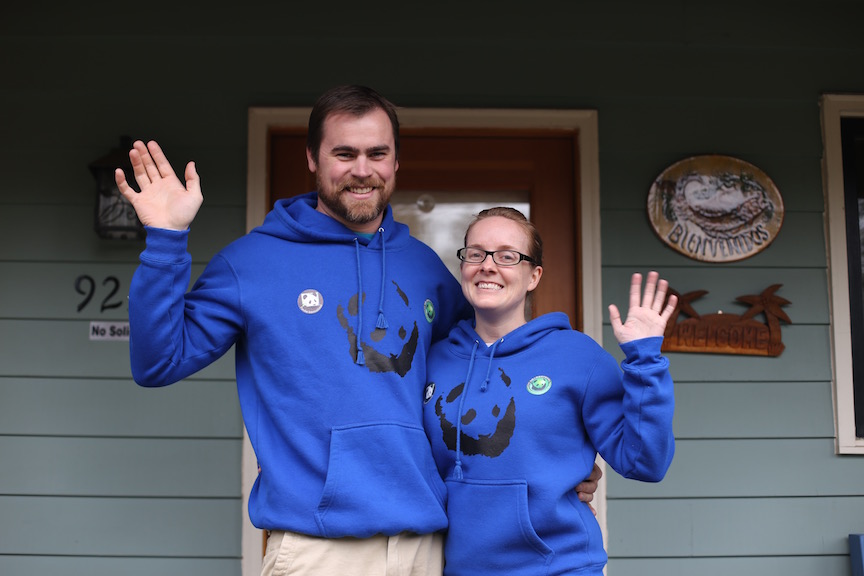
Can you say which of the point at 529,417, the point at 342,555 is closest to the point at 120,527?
the point at 342,555

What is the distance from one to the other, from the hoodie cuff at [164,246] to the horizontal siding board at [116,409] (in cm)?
145

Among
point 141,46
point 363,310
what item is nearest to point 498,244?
point 363,310

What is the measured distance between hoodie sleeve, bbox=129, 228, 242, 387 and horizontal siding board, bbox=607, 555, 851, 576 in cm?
188

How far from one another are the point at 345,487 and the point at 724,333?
188 cm

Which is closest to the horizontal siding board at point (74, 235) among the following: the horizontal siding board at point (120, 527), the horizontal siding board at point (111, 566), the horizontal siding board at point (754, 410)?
the horizontal siding board at point (120, 527)

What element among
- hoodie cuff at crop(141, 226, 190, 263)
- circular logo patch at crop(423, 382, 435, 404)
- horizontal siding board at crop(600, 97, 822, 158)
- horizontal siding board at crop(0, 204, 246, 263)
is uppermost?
horizontal siding board at crop(600, 97, 822, 158)

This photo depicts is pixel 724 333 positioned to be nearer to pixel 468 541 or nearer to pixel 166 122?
pixel 468 541

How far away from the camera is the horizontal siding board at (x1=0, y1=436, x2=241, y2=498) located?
9.29 feet

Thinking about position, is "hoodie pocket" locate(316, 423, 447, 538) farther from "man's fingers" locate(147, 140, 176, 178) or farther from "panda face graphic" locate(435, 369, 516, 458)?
"man's fingers" locate(147, 140, 176, 178)

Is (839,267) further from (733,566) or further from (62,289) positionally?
(62,289)

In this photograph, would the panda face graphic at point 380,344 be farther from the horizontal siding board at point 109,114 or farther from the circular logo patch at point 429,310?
the horizontal siding board at point 109,114

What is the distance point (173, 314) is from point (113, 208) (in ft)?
5.04

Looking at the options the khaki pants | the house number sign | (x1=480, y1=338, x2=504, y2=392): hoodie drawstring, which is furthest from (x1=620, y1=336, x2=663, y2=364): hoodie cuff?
the house number sign

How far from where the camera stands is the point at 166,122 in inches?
116
